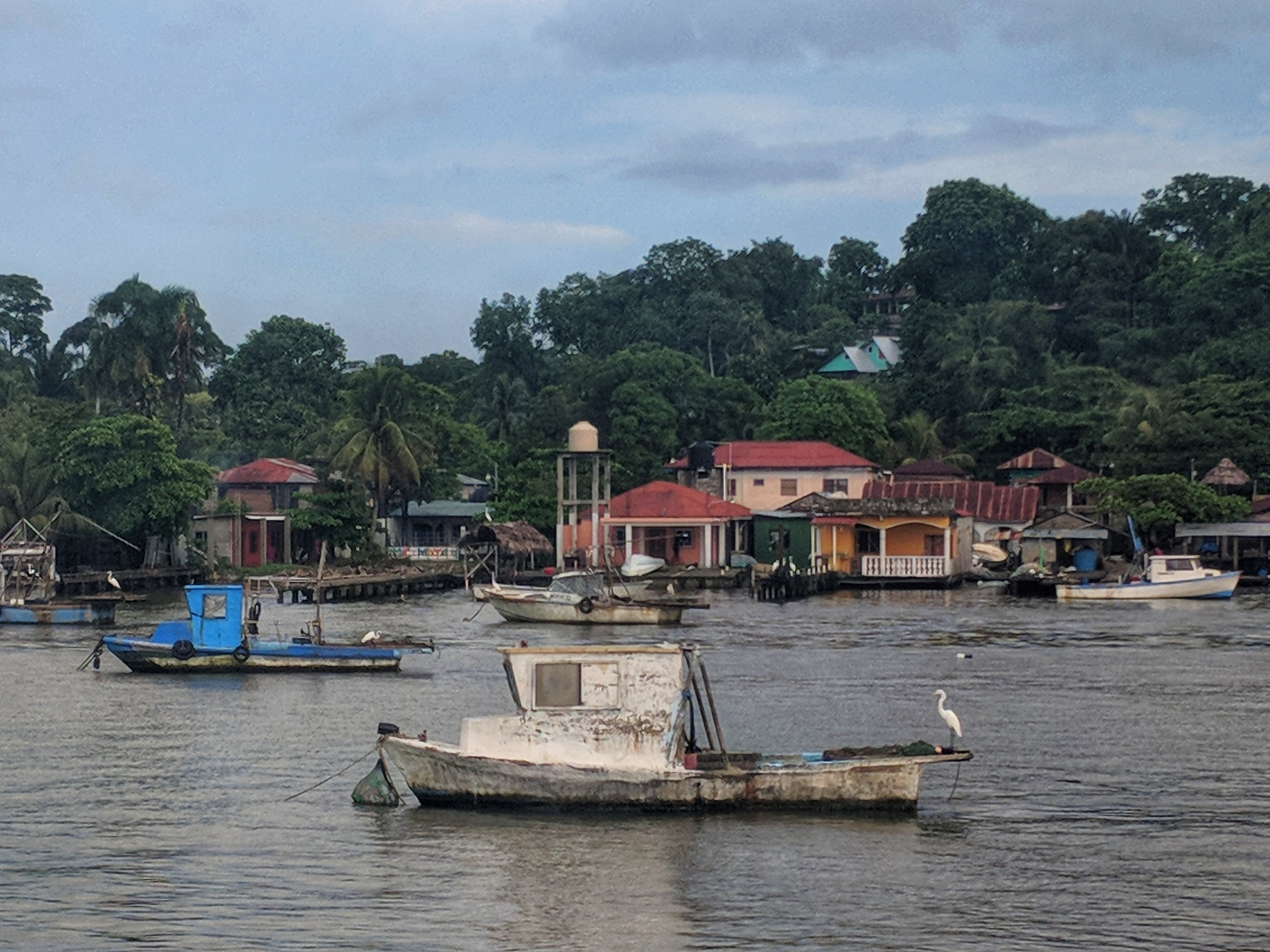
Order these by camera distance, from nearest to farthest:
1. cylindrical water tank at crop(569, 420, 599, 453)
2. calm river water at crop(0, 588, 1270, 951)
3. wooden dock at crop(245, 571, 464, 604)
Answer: calm river water at crop(0, 588, 1270, 951) → wooden dock at crop(245, 571, 464, 604) → cylindrical water tank at crop(569, 420, 599, 453)

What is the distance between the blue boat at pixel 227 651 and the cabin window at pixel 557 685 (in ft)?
56.0

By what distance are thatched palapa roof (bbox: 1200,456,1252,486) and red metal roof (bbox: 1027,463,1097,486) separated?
235 inches

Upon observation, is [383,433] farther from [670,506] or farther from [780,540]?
[780,540]

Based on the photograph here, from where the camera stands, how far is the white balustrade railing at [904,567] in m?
70.4

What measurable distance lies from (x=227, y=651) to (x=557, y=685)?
17.9 metres

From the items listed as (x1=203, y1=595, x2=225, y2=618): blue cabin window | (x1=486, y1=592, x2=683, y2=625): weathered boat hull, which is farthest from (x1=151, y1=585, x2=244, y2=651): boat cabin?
(x1=486, y1=592, x2=683, y2=625): weathered boat hull

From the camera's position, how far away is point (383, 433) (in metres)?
80.0

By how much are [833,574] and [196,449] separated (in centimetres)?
4022

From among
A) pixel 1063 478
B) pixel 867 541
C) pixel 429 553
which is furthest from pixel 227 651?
pixel 1063 478

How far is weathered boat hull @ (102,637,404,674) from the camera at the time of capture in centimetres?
3869

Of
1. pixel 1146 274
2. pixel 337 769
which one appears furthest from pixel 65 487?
pixel 1146 274

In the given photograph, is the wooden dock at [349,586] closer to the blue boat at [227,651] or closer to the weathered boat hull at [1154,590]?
the blue boat at [227,651]

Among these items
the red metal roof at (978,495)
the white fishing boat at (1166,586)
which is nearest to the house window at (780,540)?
the red metal roof at (978,495)

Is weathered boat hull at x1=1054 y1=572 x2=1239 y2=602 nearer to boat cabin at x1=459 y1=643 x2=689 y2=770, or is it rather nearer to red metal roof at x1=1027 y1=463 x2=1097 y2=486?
red metal roof at x1=1027 y1=463 x2=1097 y2=486
